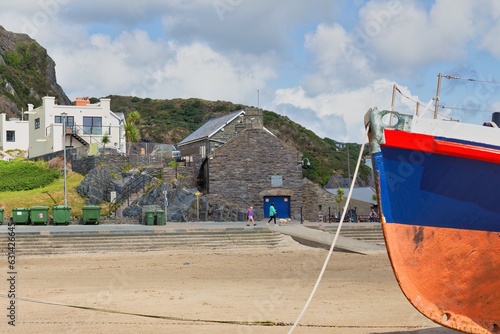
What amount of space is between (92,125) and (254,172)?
1693 cm

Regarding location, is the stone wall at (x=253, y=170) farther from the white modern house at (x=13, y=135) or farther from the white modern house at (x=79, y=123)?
the white modern house at (x=13, y=135)

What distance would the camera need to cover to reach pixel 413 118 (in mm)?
10273

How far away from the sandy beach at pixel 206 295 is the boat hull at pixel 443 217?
1.25 m

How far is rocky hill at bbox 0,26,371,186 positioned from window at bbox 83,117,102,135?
123 ft

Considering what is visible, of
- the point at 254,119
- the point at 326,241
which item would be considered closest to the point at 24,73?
the point at 254,119

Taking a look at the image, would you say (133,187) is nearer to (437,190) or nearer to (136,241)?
(136,241)

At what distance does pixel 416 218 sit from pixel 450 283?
1.02m

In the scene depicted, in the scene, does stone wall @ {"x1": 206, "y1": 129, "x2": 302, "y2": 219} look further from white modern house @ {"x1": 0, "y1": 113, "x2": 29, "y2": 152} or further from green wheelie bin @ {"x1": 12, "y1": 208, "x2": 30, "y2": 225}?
white modern house @ {"x1": 0, "y1": 113, "x2": 29, "y2": 152}

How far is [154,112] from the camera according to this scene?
130500mm

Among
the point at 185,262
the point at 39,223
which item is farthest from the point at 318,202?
the point at 185,262

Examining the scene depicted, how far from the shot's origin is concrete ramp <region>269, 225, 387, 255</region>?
25695mm

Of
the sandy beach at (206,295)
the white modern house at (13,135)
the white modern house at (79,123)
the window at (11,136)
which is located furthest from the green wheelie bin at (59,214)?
the window at (11,136)

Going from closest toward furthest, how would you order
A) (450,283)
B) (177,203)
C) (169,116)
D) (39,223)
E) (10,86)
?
(450,283) < (39,223) < (177,203) < (10,86) < (169,116)

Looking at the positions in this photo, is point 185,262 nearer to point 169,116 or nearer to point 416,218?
point 416,218
